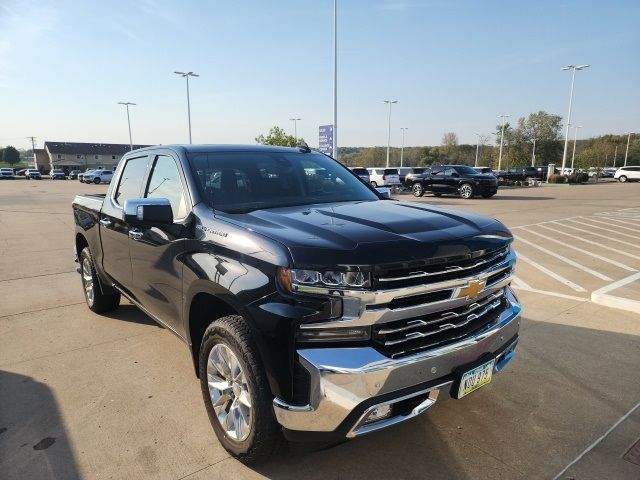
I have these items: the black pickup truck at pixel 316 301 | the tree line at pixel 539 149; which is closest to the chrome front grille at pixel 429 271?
the black pickup truck at pixel 316 301

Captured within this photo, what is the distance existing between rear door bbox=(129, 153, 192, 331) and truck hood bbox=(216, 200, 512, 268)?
45 centimetres

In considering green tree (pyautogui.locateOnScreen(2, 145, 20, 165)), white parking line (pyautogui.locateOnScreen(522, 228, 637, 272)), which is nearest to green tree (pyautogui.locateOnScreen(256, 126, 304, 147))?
white parking line (pyautogui.locateOnScreen(522, 228, 637, 272))

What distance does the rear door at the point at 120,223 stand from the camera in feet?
13.1

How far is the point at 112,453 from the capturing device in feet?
9.13

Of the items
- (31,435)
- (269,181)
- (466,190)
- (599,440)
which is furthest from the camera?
(466,190)

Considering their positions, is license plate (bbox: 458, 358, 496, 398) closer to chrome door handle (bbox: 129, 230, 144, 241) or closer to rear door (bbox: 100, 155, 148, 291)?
chrome door handle (bbox: 129, 230, 144, 241)

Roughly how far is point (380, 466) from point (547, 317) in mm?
3184

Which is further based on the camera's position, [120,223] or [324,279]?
[120,223]

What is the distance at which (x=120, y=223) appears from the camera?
4020 millimetres

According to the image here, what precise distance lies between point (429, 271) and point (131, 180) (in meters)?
3.08

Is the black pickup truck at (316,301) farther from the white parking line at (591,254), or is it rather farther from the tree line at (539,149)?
the tree line at (539,149)

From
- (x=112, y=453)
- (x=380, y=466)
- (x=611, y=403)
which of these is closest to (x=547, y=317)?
(x=611, y=403)

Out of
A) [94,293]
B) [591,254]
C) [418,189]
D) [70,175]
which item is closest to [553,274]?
[591,254]

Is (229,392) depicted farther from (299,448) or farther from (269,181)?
(269,181)
